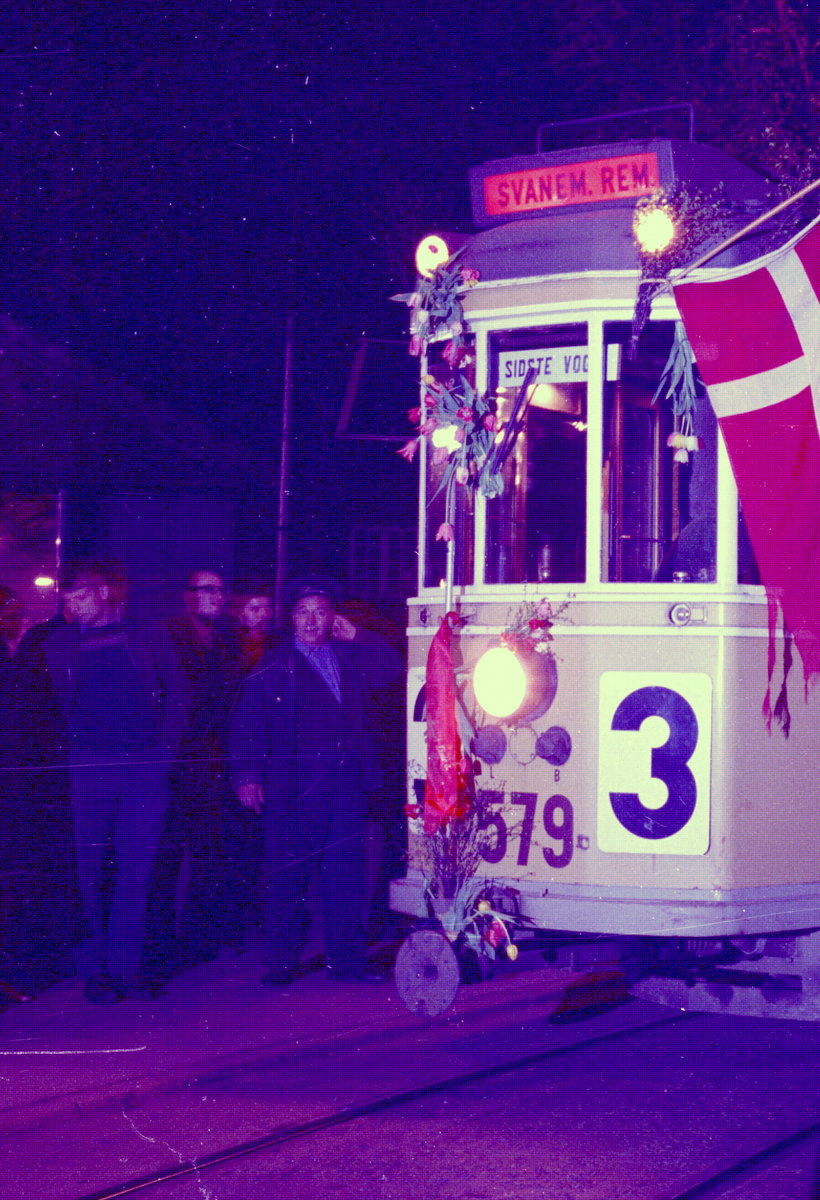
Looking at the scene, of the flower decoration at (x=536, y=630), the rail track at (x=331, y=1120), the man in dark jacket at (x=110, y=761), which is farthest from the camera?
the man in dark jacket at (x=110, y=761)

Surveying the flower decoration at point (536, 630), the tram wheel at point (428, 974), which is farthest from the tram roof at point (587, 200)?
the tram wheel at point (428, 974)

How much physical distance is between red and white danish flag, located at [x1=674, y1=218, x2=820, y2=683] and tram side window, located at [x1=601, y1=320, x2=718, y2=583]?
0.40 metres

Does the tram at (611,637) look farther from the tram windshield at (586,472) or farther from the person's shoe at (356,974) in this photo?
the person's shoe at (356,974)

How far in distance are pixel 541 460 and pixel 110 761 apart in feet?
7.72

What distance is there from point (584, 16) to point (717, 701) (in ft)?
28.8

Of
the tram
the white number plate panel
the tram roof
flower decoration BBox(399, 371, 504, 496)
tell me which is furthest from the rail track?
the tram roof

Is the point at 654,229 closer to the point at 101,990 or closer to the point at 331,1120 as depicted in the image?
the point at 331,1120

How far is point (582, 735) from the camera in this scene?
589 centimetres

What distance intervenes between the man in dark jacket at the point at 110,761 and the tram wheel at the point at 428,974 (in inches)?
54.8

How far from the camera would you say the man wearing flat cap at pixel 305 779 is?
6934 mm

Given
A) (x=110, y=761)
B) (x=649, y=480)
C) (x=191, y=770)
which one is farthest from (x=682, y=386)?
(x=191, y=770)

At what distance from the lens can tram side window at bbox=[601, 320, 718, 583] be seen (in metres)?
6.01

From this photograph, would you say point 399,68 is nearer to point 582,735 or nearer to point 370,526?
point 370,526

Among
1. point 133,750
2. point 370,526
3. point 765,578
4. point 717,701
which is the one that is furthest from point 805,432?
point 370,526
